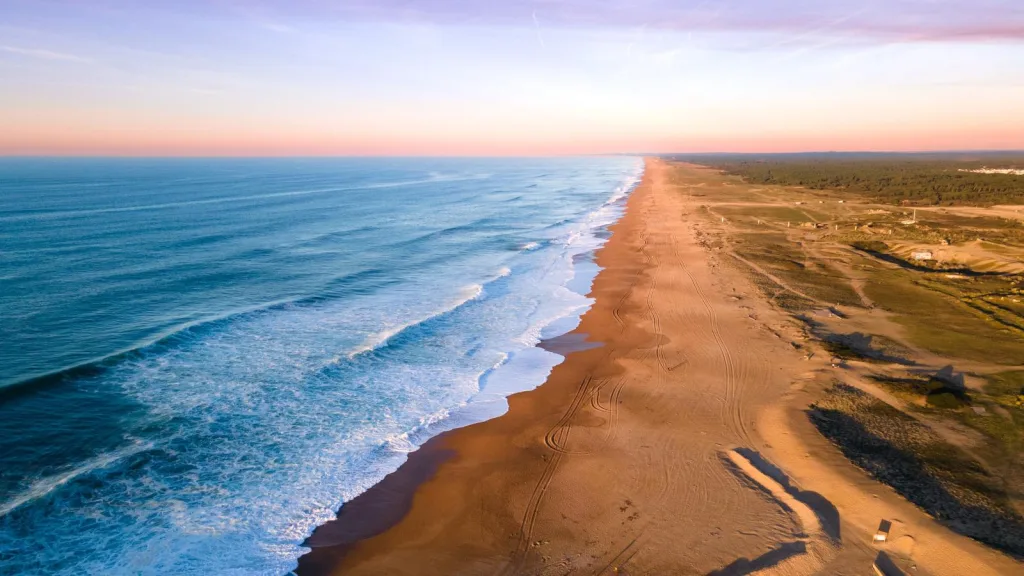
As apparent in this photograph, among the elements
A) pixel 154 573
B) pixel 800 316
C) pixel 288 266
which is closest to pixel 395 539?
pixel 154 573

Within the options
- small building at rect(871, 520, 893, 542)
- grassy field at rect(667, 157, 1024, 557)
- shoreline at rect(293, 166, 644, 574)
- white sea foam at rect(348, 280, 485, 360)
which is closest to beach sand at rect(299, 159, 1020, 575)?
shoreline at rect(293, 166, 644, 574)

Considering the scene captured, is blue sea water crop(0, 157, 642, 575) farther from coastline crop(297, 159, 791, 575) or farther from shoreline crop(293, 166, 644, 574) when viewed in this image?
coastline crop(297, 159, 791, 575)

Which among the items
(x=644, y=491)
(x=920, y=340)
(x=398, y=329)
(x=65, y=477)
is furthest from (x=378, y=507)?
(x=920, y=340)

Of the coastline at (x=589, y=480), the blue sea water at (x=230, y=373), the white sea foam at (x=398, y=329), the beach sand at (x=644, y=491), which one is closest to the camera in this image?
the beach sand at (x=644, y=491)

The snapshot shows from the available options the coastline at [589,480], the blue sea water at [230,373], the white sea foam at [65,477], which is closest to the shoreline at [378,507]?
the coastline at [589,480]

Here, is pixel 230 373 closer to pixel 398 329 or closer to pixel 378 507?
pixel 398 329

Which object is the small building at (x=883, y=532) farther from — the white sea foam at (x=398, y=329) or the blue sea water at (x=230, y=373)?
the white sea foam at (x=398, y=329)
